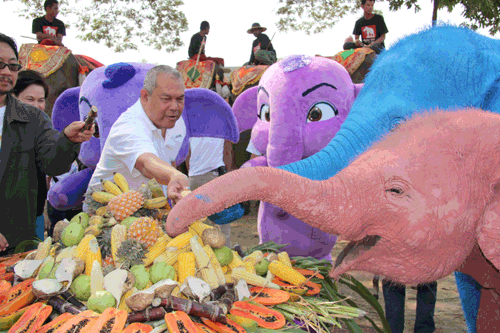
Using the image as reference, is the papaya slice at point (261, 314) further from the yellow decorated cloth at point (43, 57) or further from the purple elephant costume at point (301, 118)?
the yellow decorated cloth at point (43, 57)

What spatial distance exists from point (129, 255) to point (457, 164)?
1.17m

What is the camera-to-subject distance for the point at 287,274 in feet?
5.40

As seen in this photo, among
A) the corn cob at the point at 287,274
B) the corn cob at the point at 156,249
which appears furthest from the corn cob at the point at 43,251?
the corn cob at the point at 287,274

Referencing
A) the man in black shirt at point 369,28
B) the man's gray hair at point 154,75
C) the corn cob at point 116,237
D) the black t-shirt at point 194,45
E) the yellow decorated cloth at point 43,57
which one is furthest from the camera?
the black t-shirt at point 194,45

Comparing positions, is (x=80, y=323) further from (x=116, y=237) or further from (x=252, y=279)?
(x=252, y=279)

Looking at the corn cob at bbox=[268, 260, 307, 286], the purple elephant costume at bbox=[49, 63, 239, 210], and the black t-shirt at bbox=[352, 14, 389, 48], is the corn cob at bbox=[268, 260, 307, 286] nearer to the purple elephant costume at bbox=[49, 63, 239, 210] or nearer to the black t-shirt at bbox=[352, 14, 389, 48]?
the purple elephant costume at bbox=[49, 63, 239, 210]

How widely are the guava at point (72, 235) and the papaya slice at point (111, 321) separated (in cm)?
47

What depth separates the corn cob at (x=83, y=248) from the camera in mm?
1553

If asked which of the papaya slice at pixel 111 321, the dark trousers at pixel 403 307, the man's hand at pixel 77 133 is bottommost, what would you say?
the dark trousers at pixel 403 307

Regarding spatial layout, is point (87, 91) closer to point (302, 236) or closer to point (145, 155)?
point (145, 155)

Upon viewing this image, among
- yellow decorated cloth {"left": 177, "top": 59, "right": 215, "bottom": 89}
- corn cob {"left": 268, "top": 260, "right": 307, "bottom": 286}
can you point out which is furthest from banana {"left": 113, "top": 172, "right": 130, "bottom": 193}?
yellow decorated cloth {"left": 177, "top": 59, "right": 215, "bottom": 89}

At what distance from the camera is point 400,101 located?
1.65 meters

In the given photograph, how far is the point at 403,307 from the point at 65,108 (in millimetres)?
3135

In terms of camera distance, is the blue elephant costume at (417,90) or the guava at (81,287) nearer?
the guava at (81,287)
